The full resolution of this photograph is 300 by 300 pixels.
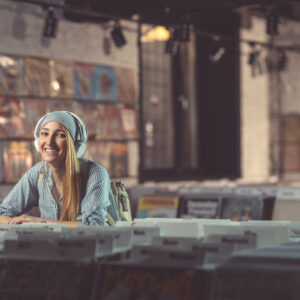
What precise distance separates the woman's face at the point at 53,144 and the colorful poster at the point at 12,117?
3876mm

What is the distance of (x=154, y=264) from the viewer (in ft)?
5.43

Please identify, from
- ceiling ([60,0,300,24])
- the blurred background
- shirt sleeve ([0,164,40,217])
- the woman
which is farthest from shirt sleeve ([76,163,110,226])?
ceiling ([60,0,300,24])

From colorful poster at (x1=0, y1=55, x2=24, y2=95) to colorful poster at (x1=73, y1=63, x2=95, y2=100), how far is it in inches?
31.5

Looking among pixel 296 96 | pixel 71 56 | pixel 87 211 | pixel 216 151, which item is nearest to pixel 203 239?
pixel 87 211

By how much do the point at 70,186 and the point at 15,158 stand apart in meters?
4.06

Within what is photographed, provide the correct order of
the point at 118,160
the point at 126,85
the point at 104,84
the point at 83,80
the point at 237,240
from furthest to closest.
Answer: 1. the point at 126,85
2. the point at 118,160
3. the point at 104,84
4. the point at 83,80
5. the point at 237,240

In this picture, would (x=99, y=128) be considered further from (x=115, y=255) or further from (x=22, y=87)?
(x=115, y=255)

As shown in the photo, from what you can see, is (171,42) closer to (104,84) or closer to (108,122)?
(104,84)

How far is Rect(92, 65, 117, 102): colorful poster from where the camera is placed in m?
8.09

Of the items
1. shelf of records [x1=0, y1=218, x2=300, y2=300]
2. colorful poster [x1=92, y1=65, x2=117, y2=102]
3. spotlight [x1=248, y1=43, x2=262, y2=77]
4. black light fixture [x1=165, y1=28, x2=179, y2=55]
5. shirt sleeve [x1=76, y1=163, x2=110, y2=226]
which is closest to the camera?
shelf of records [x1=0, y1=218, x2=300, y2=300]

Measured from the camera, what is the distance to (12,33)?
284 inches

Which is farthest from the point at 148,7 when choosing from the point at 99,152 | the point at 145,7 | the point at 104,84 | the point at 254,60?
the point at 254,60

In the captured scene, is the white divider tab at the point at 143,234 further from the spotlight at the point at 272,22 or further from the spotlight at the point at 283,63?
the spotlight at the point at 283,63

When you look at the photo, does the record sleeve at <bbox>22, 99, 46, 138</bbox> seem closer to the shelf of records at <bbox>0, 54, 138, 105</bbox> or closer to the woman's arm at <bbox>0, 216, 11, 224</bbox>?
the shelf of records at <bbox>0, 54, 138, 105</bbox>
